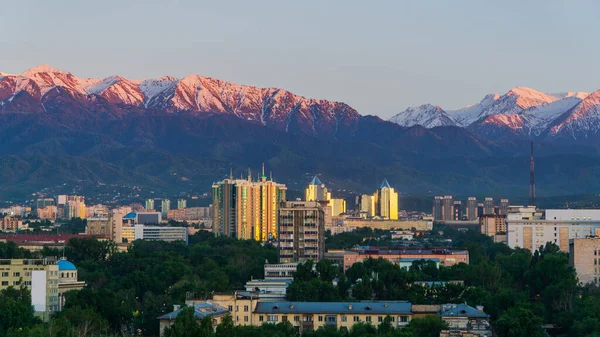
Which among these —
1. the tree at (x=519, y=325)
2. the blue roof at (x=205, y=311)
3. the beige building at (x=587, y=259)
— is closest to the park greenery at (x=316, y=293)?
the tree at (x=519, y=325)

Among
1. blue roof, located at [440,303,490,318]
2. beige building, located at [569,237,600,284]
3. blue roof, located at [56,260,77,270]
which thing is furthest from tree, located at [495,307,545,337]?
blue roof, located at [56,260,77,270]

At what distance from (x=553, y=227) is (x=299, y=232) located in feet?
135

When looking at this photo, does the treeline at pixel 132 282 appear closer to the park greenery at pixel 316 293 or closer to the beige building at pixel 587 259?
the park greenery at pixel 316 293

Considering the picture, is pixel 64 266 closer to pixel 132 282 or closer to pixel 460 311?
pixel 132 282

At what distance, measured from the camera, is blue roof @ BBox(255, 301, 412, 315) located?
83.6 meters

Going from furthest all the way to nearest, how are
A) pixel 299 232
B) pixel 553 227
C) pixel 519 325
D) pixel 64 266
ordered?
pixel 553 227 → pixel 299 232 → pixel 64 266 → pixel 519 325

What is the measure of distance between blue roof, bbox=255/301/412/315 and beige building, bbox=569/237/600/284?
Answer: 79.7 feet

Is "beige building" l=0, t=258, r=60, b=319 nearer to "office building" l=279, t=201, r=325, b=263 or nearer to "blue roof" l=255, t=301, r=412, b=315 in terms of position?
"blue roof" l=255, t=301, r=412, b=315

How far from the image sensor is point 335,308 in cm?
8481

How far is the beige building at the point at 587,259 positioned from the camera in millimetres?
106562

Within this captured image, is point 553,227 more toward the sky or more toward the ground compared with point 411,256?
more toward the sky

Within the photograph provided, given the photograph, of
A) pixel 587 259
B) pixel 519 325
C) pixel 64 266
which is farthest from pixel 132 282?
pixel 519 325

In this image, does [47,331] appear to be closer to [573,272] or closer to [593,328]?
[593,328]

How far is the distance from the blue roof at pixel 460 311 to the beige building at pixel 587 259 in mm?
26040
